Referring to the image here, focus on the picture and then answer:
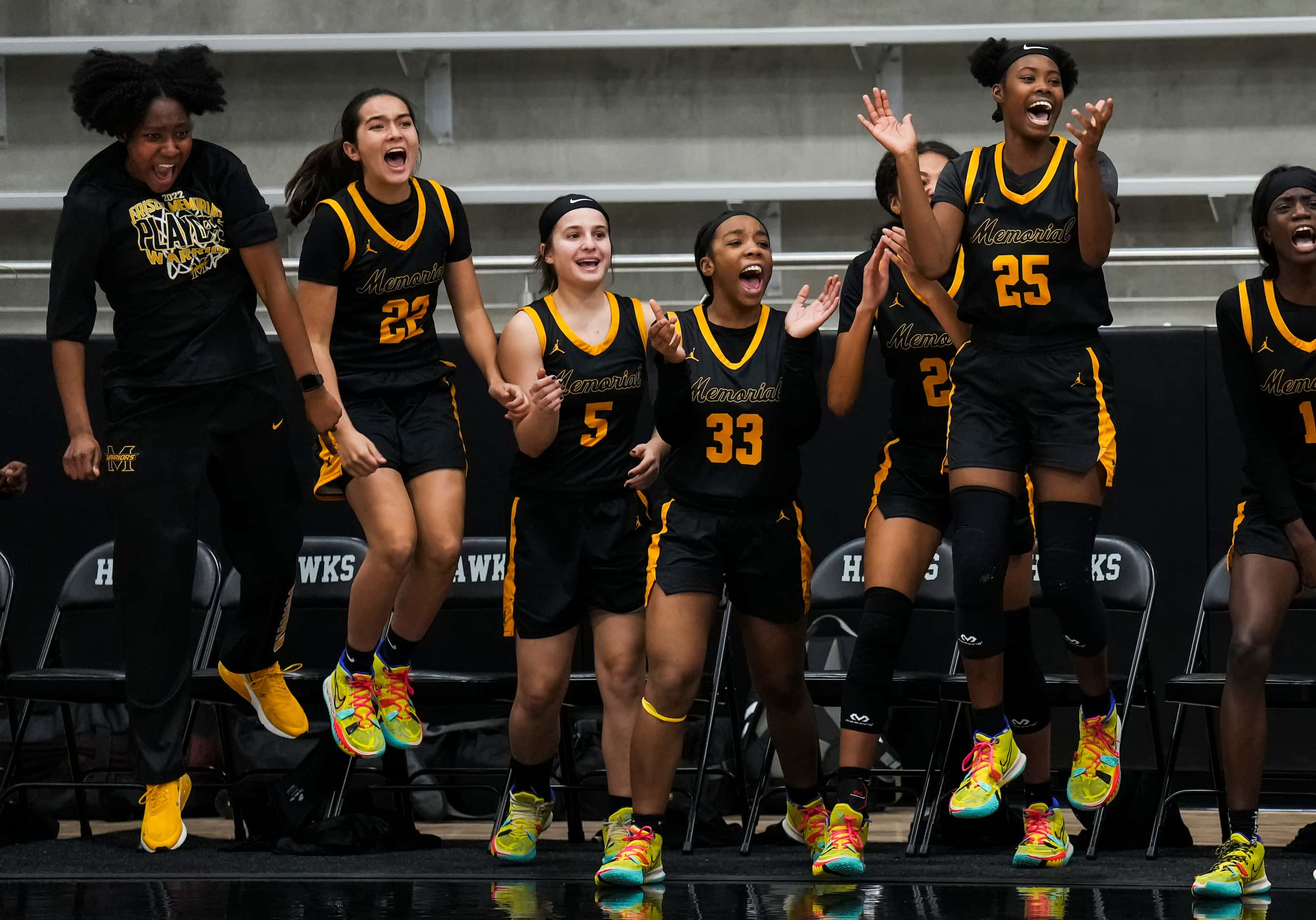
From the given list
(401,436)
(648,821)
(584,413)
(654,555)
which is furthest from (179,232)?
(648,821)

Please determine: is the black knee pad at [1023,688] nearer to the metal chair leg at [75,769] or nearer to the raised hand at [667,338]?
the raised hand at [667,338]

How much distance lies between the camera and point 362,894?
12.9 ft

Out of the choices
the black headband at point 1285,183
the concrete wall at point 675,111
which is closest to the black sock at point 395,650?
the black headband at point 1285,183

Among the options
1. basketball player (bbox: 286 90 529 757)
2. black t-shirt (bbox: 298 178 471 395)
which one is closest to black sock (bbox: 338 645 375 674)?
basketball player (bbox: 286 90 529 757)

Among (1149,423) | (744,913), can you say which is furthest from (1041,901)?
(1149,423)

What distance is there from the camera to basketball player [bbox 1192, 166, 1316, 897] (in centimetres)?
397

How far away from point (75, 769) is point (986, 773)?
304cm

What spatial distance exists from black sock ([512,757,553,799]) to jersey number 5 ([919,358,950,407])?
59.3 inches

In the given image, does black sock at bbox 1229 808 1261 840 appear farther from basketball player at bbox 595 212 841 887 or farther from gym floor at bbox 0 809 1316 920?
basketball player at bbox 595 212 841 887

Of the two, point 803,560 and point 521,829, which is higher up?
point 803,560

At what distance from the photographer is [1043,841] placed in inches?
166

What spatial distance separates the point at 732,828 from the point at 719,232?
1.94 metres

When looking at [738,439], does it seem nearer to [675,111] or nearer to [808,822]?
[808,822]

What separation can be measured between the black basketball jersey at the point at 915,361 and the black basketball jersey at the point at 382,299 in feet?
4.03
